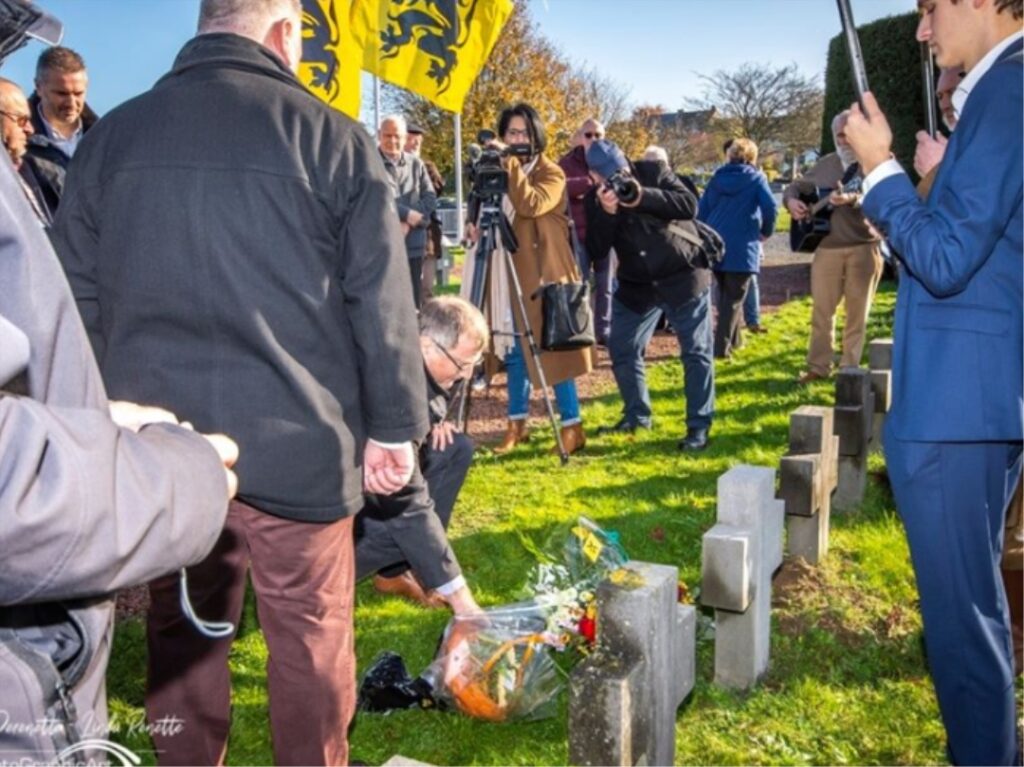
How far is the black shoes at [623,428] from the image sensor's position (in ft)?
19.8

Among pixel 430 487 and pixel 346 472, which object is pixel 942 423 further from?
pixel 430 487

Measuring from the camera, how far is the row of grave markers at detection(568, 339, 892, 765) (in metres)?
1.90

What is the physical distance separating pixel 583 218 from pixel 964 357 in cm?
640

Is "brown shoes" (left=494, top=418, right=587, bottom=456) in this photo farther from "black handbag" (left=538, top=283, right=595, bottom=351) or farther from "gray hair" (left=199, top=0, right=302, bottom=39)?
"gray hair" (left=199, top=0, right=302, bottom=39)

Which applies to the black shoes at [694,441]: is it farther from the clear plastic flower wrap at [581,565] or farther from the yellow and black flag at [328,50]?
the yellow and black flag at [328,50]

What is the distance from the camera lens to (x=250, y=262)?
6.77ft

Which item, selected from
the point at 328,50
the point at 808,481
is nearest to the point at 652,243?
the point at 328,50

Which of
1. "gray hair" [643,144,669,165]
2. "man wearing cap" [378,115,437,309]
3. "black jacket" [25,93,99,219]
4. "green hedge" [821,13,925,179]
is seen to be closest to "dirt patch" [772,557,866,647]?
"gray hair" [643,144,669,165]

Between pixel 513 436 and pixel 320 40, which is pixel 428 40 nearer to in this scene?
pixel 320 40

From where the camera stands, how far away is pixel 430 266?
9.77 metres

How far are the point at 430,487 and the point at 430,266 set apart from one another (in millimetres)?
6414

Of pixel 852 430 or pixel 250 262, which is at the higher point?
pixel 250 262

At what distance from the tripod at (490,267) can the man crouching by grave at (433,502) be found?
1.62 meters

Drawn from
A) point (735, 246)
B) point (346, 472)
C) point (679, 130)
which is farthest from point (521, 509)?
point (679, 130)
